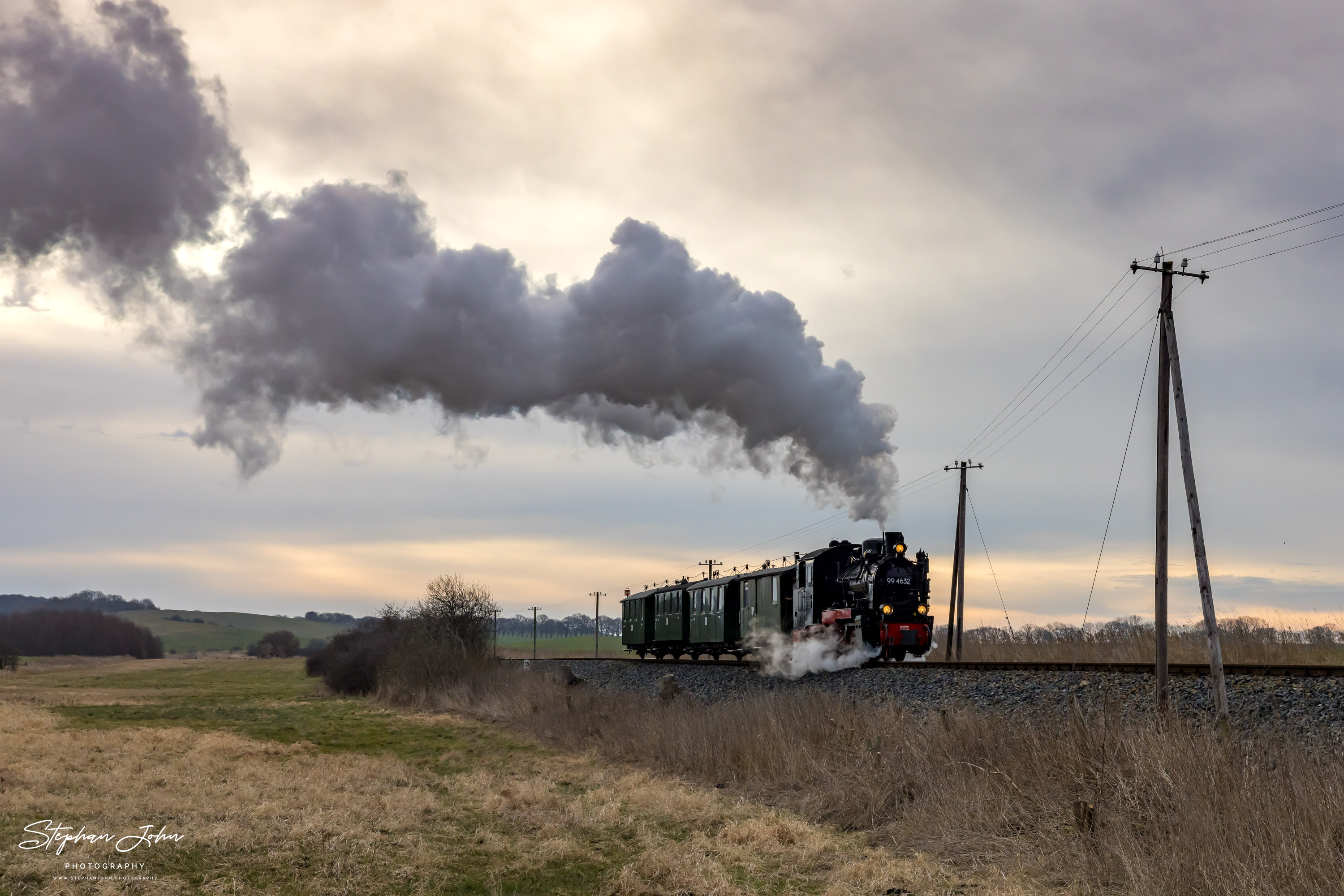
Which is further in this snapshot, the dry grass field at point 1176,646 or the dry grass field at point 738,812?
the dry grass field at point 1176,646

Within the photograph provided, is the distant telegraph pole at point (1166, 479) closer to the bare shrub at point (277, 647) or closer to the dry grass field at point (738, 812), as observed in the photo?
the dry grass field at point (738, 812)

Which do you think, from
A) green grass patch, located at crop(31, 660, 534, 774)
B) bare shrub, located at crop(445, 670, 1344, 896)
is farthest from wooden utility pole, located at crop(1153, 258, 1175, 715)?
green grass patch, located at crop(31, 660, 534, 774)

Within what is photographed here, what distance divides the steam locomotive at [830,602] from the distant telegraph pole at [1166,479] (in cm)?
815

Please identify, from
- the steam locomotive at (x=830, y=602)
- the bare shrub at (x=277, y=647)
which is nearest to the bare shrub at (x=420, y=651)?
the steam locomotive at (x=830, y=602)

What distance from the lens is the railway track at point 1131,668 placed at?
14.8 metres

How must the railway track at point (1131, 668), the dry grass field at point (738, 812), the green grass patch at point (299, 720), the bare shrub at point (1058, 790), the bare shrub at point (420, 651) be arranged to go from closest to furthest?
the bare shrub at point (1058, 790) → the dry grass field at point (738, 812) → the railway track at point (1131, 668) → the green grass patch at point (299, 720) → the bare shrub at point (420, 651)

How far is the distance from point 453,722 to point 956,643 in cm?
1676

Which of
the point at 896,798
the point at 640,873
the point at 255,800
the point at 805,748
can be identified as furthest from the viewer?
the point at 805,748

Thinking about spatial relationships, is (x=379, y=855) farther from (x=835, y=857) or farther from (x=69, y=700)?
(x=69, y=700)

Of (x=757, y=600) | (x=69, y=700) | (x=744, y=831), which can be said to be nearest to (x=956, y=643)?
(x=757, y=600)

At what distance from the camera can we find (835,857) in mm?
10938

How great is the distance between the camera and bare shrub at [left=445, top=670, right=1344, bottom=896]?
789cm

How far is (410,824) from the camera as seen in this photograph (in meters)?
12.9

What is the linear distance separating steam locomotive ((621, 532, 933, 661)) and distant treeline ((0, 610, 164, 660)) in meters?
136
